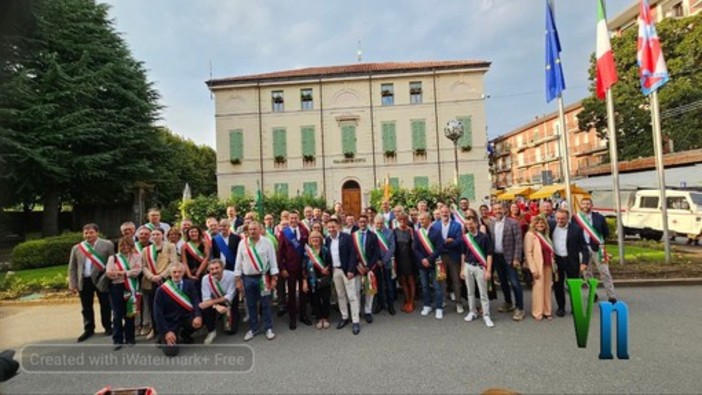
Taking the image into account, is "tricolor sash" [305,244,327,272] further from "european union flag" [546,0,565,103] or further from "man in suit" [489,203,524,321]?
"european union flag" [546,0,565,103]

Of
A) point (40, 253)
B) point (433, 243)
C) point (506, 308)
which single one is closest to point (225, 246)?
point (433, 243)

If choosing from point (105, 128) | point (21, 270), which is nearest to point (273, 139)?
point (105, 128)

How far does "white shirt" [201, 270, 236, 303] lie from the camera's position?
19.4 ft

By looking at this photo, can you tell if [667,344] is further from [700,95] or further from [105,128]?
[700,95]

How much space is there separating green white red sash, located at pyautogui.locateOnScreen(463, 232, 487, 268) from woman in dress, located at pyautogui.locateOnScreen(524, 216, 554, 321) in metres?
0.82

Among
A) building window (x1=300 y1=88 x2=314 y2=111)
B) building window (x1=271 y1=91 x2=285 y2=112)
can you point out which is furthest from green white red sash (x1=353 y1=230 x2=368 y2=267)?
building window (x1=271 y1=91 x2=285 y2=112)

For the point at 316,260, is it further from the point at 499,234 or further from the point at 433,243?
the point at 499,234

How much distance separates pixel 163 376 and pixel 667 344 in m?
6.83

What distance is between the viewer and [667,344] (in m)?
5.00

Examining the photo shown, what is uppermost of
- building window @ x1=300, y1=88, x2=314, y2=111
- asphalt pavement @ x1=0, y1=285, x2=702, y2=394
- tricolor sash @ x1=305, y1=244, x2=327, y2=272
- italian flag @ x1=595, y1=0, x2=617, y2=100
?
building window @ x1=300, y1=88, x2=314, y2=111

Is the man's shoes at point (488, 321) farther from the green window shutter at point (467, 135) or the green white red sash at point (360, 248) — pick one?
the green window shutter at point (467, 135)

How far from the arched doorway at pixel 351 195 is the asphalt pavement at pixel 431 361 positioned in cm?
2167

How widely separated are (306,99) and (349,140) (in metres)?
4.85

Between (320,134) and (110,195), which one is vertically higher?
(320,134)
